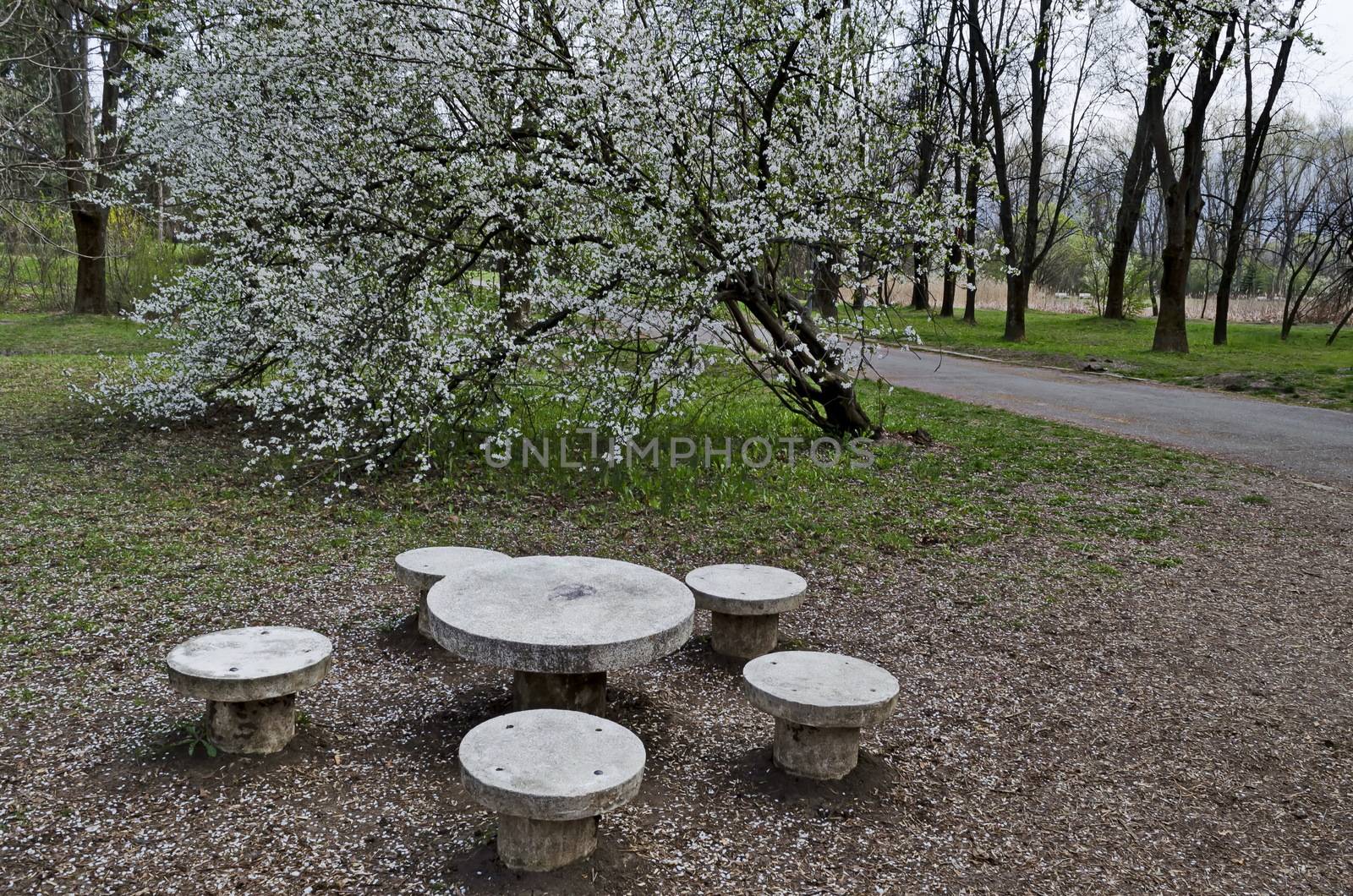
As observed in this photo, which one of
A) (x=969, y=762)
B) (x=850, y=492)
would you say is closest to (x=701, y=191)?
(x=850, y=492)

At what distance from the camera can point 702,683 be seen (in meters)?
4.25

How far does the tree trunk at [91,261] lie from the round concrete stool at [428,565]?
1534cm

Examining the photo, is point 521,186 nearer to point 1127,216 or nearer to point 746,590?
point 746,590

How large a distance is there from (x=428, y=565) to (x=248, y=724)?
1.24 metres

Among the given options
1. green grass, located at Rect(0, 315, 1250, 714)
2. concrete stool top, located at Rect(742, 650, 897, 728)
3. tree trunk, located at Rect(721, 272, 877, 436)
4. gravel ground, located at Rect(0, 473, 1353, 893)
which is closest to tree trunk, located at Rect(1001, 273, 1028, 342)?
green grass, located at Rect(0, 315, 1250, 714)

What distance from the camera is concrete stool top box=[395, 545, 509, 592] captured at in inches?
171

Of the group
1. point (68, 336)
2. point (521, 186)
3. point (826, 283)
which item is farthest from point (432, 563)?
point (68, 336)

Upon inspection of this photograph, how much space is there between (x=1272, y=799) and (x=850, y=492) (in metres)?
4.40

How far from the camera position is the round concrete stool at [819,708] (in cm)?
320

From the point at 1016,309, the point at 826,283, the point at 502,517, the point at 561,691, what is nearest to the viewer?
the point at 561,691

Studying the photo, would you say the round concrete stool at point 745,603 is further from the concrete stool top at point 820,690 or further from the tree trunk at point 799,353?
the tree trunk at point 799,353

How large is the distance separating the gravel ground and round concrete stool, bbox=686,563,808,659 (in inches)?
7.5

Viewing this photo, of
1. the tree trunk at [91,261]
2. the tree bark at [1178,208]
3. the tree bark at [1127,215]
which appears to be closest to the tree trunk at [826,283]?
the tree bark at [1178,208]

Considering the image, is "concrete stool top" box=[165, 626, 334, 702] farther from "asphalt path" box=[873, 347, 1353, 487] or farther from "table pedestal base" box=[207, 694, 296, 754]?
"asphalt path" box=[873, 347, 1353, 487]
